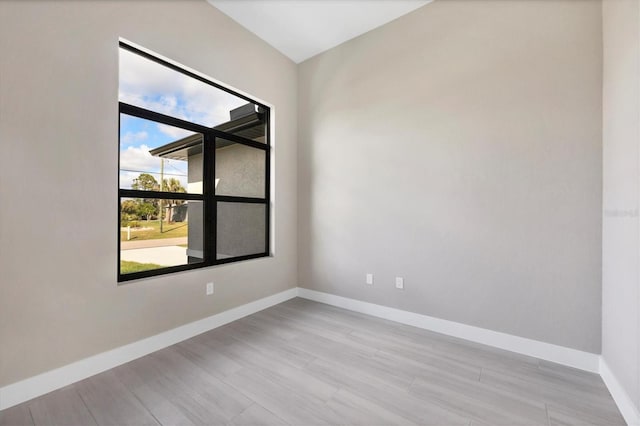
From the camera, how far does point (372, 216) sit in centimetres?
295

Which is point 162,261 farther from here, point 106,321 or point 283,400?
point 283,400

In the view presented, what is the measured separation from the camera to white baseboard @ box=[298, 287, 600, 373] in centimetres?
194

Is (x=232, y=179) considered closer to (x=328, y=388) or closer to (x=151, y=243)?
(x=151, y=243)

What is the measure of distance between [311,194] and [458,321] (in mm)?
2138

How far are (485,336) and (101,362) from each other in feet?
9.85

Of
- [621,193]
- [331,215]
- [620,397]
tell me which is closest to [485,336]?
[620,397]

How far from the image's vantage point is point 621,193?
1577 mm

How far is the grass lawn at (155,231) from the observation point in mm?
2173

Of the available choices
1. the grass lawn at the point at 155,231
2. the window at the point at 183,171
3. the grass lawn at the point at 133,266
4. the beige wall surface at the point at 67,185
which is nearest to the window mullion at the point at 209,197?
the window at the point at 183,171

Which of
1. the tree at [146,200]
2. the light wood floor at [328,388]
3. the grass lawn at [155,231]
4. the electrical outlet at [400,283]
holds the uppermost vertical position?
the tree at [146,200]

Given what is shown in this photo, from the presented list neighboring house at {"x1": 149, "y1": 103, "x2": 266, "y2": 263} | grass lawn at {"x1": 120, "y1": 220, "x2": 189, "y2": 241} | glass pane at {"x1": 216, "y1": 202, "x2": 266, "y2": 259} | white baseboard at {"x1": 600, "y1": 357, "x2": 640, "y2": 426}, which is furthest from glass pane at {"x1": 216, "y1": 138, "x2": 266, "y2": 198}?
white baseboard at {"x1": 600, "y1": 357, "x2": 640, "y2": 426}

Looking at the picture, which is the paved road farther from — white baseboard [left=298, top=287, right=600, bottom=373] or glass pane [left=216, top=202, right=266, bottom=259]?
white baseboard [left=298, top=287, right=600, bottom=373]

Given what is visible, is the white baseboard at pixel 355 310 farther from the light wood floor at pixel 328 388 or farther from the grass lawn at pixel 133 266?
the grass lawn at pixel 133 266

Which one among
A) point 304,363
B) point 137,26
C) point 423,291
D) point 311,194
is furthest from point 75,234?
point 423,291
